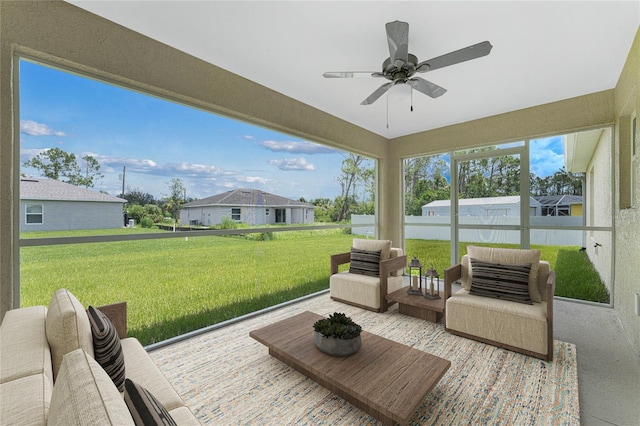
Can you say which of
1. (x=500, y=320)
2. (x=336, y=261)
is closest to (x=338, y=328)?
(x=500, y=320)

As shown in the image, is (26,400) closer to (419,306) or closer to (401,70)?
(401,70)

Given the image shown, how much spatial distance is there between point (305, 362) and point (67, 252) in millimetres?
2138

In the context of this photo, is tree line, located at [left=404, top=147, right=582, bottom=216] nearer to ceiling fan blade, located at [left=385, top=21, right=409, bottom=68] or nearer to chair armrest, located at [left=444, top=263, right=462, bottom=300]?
chair armrest, located at [left=444, top=263, right=462, bottom=300]

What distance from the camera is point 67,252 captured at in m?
2.26

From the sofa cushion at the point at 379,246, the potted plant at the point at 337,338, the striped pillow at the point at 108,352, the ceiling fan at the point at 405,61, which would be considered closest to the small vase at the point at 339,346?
the potted plant at the point at 337,338

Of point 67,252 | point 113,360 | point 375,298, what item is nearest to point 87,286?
point 67,252

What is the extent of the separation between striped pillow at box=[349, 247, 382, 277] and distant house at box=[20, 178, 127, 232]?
278 cm

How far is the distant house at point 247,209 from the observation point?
301 cm

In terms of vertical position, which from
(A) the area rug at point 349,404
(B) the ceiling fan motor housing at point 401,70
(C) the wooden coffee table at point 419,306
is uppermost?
(B) the ceiling fan motor housing at point 401,70

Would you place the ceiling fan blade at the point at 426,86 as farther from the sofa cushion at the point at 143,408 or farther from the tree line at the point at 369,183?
the sofa cushion at the point at 143,408

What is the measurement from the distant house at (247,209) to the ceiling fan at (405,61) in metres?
1.77

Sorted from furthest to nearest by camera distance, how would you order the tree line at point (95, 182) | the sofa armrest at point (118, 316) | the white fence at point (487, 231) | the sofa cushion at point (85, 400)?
the white fence at point (487, 231), the tree line at point (95, 182), the sofa armrest at point (118, 316), the sofa cushion at point (85, 400)

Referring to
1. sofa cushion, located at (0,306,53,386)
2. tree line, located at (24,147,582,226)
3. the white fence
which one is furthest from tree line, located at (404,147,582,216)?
sofa cushion, located at (0,306,53,386)

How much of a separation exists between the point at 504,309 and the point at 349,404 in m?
1.68
